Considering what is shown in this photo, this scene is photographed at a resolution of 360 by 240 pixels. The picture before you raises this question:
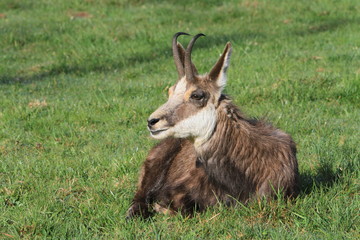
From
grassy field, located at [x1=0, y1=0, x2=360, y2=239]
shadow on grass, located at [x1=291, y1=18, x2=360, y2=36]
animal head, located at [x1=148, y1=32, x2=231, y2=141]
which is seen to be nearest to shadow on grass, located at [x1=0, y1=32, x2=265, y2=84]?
grassy field, located at [x1=0, y1=0, x2=360, y2=239]

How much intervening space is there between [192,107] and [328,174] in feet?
5.37

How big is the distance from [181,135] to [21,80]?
22.2 feet

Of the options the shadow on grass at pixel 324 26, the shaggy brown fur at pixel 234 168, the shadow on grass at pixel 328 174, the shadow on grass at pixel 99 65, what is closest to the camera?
the shaggy brown fur at pixel 234 168

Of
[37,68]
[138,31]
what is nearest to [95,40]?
[138,31]

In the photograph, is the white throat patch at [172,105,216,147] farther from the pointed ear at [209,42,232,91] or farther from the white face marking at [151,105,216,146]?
the pointed ear at [209,42,232,91]

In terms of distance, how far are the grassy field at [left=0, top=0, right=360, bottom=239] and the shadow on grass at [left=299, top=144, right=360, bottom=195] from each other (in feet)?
0.05

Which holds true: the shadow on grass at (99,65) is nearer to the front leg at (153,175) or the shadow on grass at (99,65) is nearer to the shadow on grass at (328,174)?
the front leg at (153,175)

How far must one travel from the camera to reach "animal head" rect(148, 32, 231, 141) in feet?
15.2

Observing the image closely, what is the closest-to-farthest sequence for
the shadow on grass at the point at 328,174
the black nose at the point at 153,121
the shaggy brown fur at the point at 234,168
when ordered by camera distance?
1. the black nose at the point at 153,121
2. the shaggy brown fur at the point at 234,168
3. the shadow on grass at the point at 328,174

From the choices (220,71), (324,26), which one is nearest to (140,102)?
(220,71)

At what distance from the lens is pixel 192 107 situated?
185 inches

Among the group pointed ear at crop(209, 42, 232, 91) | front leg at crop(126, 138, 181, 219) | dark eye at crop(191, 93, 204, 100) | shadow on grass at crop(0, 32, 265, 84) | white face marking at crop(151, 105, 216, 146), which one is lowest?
shadow on grass at crop(0, 32, 265, 84)

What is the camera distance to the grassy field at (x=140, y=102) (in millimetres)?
4625

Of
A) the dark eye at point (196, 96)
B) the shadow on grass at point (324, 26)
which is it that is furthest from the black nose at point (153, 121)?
the shadow on grass at point (324, 26)
